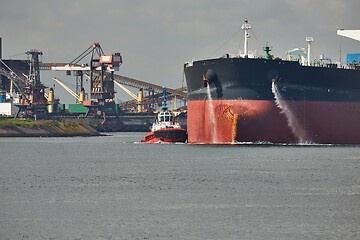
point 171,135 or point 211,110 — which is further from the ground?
point 211,110

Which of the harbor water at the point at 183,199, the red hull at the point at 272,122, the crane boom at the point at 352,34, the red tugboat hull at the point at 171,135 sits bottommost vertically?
the harbor water at the point at 183,199

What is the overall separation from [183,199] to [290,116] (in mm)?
37306

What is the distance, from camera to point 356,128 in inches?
3359

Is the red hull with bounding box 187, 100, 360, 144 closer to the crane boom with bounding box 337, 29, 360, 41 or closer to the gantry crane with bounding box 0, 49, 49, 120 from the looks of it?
the crane boom with bounding box 337, 29, 360, 41

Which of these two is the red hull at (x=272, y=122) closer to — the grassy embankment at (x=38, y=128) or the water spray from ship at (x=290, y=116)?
the water spray from ship at (x=290, y=116)

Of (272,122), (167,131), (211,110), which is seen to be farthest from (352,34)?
(211,110)

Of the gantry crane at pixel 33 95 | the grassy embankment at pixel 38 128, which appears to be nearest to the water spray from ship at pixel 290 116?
the grassy embankment at pixel 38 128

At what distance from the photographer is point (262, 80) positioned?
257 feet

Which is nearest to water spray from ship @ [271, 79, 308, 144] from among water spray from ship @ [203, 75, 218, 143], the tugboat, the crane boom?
water spray from ship @ [203, 75, 218, 143]

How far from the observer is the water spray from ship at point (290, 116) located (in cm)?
7825

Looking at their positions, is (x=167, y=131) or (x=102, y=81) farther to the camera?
(x=102, y=81)

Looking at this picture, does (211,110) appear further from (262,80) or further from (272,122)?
(272,122)

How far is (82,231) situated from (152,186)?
15.6 meters

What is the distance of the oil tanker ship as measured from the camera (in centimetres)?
7788
